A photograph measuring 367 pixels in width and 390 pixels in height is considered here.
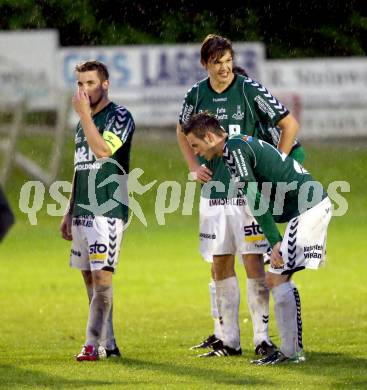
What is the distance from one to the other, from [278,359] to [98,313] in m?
1.35

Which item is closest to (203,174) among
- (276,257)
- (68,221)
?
(68,221)

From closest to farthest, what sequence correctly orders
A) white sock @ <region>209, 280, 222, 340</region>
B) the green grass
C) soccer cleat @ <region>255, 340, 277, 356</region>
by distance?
the green grass, soccer cleat @ <region>255, 340, 277, 356</region>, white sock @ <region>209, 280, 222, 340</region>

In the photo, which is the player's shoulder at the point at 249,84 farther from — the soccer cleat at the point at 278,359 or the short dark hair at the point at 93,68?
the soccer cleat at the point at 278,359

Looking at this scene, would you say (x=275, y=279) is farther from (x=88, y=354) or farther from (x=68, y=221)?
(x=68, y=221)

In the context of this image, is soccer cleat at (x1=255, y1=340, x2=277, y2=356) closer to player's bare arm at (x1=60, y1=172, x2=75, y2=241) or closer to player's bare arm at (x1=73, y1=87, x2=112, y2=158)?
player's bare arm at (x1=60, y1=172, x2=75, y2=241)

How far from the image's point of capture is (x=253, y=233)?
9789 mm

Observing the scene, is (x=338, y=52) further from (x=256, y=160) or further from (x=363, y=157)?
(x=256, y=160)

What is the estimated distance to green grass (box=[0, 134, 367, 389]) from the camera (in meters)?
8.59

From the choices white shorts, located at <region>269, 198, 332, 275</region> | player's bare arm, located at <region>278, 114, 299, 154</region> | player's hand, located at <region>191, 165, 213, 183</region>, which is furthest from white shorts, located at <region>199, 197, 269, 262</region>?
white shorts, located at <region>269, 198, 332, 275</region>

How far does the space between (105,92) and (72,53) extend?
23881 millimetres

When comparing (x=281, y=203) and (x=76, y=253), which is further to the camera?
(x=76, y=253)

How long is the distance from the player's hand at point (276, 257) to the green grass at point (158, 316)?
0.70 metres

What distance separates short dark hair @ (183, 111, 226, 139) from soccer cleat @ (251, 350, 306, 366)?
5.21ft

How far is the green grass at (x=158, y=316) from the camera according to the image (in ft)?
28.2
